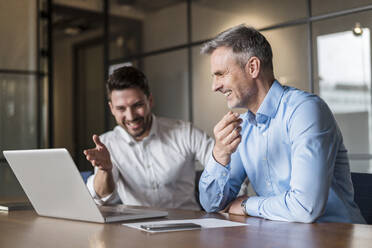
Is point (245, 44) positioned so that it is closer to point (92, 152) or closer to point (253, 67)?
point (253, 67)

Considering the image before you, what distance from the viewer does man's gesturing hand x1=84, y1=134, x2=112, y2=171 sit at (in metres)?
2.03

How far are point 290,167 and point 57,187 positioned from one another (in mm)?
→ 857

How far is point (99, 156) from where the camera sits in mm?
2100

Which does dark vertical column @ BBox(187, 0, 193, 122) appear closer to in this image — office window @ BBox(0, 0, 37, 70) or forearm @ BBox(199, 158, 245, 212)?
office window @ BBox(0, 0, 37, 70)

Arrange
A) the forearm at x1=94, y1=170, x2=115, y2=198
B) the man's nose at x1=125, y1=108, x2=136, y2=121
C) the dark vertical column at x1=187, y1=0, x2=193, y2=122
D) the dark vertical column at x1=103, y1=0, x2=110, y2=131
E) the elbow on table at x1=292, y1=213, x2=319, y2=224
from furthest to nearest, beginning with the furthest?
the dark vertical column at x1=103, y1=0, x2=110, y2=131 < the dark vertical column at x1=187, y1=0, x2=193, y2=122 < the man's nose at x1=125, y1=108, x2=136, y2=121 < the forearm at x1=94, y1=170, x2=115, y2=198 < the elbow on table at x1=292, y1=213, x2=319, y2=224

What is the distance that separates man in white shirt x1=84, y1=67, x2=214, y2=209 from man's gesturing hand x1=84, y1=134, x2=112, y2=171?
1.70ft

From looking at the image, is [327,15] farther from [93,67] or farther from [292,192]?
[93,67]

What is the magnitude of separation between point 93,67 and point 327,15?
4538 mm

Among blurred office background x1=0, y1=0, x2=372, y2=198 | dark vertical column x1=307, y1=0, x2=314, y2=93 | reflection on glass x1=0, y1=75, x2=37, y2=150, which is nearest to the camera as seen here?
blurred office background x1=0, y1=0, x2=372, y2=198

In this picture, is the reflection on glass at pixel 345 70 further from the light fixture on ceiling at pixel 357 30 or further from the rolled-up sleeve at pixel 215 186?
the rolled-up sleeve at pixel 215 186

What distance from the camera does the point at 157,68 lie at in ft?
18.1

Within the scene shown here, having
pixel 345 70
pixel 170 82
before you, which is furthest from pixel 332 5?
pixel 170 82

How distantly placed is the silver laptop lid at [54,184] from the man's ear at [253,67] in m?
0.83

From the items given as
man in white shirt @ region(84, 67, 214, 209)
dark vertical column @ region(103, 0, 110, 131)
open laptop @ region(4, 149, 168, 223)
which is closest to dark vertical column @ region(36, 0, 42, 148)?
dark vertical column @ region(103, 0, 110, 131)
